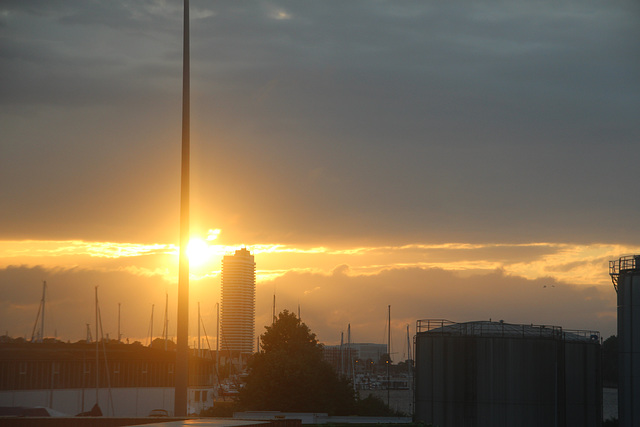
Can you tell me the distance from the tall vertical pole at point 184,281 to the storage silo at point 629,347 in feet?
139

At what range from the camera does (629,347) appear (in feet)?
183

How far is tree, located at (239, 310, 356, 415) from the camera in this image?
7069 centimetres

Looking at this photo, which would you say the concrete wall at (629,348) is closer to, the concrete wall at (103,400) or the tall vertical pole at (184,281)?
the tall vertical pole at (184,281)

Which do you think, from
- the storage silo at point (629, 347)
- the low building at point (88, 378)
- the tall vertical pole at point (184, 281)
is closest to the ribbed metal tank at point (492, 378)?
the storage silo at point (629, 347)

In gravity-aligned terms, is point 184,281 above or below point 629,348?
above

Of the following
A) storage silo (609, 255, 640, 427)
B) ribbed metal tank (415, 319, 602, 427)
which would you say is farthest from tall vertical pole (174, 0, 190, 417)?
storage silo (609, 255, 640, 427)

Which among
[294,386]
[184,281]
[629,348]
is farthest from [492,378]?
[184,281]

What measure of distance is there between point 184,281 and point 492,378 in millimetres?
34593

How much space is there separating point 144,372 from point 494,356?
44.4 metres

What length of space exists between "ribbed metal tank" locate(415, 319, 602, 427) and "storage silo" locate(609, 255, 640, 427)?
3.52 meters

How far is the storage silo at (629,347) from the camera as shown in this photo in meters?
54.5

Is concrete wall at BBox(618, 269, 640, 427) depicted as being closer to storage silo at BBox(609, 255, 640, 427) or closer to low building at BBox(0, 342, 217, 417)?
storage silo at BBox(609, 255, 640, 427)

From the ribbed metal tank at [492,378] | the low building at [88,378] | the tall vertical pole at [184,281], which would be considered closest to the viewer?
the tall vertical pole at [184,281]

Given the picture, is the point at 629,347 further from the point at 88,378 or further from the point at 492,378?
the point at 88,378
